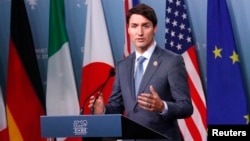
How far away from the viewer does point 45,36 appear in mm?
4328

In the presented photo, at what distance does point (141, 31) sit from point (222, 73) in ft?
4.80

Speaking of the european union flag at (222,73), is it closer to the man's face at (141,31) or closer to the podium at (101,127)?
the man's face at (141,31)

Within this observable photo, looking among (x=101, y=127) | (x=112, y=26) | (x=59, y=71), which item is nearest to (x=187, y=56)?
(x=112, y=26)

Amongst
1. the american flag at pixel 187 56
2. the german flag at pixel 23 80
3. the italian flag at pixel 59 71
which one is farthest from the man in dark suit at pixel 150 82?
the german flag at pixel 23 80

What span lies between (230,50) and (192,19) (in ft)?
1.39

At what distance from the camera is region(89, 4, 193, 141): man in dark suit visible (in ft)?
8.23

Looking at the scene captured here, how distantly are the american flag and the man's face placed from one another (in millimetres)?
1368

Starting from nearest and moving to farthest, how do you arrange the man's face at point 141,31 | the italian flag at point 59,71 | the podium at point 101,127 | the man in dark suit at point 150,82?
the podium at point 101,127 → the man in dark suit at point 150,82 → the man's face at point 141,31 → the italian flag at point 59,71

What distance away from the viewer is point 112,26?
423 centimetres

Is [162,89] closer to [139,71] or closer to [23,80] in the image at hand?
[139,71]

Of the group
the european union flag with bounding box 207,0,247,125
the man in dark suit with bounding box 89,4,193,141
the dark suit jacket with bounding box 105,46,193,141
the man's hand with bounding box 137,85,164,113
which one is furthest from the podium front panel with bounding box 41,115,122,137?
the european union flag with bounding box 207,0,247,125

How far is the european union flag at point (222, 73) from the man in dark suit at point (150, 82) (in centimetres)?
132

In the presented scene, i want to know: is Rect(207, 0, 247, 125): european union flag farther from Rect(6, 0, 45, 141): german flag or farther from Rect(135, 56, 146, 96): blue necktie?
Rect(6, 0, 45, 141): german flag

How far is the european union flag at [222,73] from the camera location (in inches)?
152
